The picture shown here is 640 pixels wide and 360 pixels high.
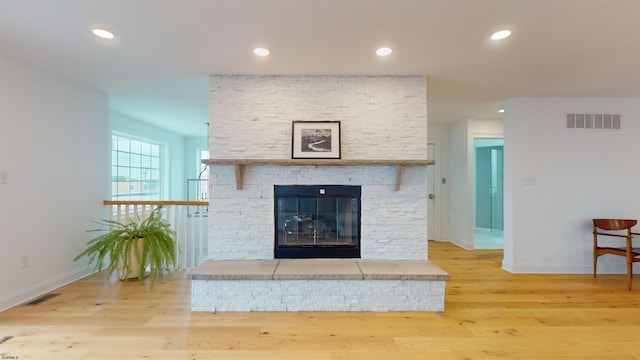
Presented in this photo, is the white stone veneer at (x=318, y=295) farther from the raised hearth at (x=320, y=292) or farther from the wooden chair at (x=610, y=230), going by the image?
the wooden chair at (x=610, y=230)

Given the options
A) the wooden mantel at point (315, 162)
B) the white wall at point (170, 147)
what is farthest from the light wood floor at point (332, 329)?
the white wall at point (170, 147)

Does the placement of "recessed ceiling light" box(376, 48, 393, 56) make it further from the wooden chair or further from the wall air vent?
the wooden chair

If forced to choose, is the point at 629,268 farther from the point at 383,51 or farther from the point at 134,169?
the point at 134,169

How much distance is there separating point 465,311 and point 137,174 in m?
5.66

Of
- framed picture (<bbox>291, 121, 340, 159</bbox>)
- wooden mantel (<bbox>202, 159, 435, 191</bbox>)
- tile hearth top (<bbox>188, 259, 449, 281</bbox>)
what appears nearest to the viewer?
tile hearth top (<bbox>188, 259, 449, 281</bbox>)

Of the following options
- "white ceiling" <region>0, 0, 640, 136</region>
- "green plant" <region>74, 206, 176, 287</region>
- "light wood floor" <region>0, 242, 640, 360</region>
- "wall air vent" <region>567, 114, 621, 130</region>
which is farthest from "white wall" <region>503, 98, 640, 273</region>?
"green plant" <region>74, 206, 176, 287</region>

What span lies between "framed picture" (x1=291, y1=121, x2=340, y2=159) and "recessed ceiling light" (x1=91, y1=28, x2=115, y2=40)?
1.62 m

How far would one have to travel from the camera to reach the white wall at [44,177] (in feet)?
8.95

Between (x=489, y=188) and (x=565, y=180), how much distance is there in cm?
355

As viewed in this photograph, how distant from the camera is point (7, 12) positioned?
1999 mm

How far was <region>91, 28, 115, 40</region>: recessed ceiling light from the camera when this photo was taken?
7.25ft

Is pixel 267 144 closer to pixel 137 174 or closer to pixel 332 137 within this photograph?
pixel 332 137

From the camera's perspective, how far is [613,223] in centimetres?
357

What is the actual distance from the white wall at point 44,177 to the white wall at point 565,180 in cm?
523
